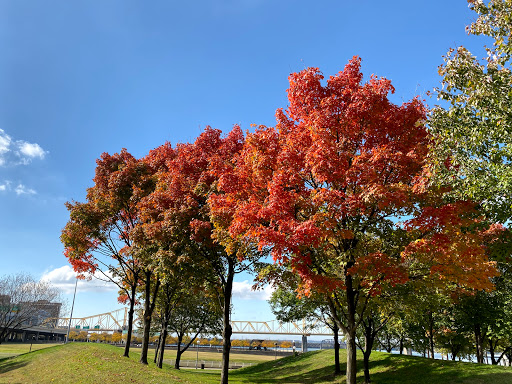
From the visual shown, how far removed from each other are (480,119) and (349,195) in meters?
4.78

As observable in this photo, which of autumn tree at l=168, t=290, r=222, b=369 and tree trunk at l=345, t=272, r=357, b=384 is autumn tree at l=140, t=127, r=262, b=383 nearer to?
tree trunk at l=345, t=272, r=357, b=384

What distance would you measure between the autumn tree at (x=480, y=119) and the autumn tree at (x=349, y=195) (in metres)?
0.94

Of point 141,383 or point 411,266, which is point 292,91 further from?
point 141,383

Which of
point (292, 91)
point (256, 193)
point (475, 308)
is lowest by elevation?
point (475, 308)

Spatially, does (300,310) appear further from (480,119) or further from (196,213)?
(480,119)

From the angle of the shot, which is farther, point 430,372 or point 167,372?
point 430,372

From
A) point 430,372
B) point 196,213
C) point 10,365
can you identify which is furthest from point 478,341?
point 10,365

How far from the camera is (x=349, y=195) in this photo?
41.1ft

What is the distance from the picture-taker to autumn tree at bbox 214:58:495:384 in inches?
488

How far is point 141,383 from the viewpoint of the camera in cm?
1736

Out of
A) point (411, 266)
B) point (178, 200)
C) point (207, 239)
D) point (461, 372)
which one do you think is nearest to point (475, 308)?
point (461, 372)

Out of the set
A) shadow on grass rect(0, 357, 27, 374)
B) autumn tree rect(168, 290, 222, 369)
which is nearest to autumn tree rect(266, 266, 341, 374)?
autumn tree rect(168, 290, 222, 369)

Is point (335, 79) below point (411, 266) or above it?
above

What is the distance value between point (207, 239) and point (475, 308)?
2354 centimetres
